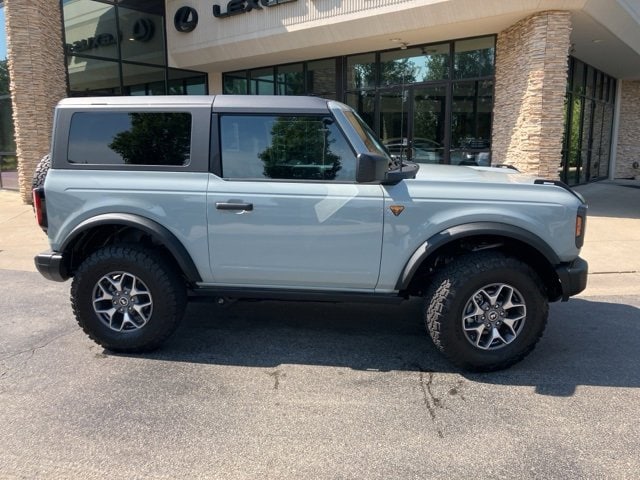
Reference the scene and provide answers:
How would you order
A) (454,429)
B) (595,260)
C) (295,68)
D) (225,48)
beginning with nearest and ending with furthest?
(454,429)
(595,260)
(225,48)
(295,68)

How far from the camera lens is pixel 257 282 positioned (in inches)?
152

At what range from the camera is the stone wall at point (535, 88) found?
966 cm

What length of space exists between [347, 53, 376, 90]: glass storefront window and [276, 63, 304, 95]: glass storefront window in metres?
1.58

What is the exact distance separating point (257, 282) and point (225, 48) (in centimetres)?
1141

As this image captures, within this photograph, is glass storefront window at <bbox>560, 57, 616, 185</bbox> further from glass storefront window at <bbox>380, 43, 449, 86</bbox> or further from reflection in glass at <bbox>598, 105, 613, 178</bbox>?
glass storefront window at <bbox>380, 43, 449, 86</bbox>

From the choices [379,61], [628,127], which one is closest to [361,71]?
[379,61]

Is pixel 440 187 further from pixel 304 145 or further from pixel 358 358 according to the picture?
pixel 358 358

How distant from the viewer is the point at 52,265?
12.8 feet

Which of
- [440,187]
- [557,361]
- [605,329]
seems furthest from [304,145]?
[605,329]

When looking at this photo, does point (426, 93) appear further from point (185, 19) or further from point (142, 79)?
point (142, 79)

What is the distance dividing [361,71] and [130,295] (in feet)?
36.7

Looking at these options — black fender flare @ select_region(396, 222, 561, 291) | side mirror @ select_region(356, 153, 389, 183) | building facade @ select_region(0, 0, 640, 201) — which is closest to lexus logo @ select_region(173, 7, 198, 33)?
building facade @ select_region(0, 0, 640, 201)

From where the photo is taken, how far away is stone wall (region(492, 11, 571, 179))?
9664 millimetres

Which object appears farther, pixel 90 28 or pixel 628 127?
pixel 628 127
